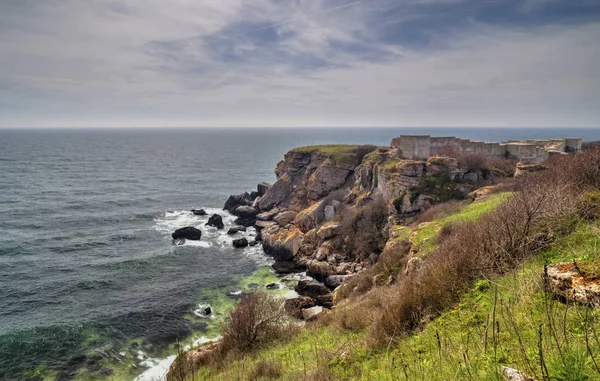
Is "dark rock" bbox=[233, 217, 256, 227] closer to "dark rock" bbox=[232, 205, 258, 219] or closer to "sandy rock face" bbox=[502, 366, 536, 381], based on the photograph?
"dark rock" bbox=[232, 205, 258, 219]

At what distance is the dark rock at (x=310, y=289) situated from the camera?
1367 inches

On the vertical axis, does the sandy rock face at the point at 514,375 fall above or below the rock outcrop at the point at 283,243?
above

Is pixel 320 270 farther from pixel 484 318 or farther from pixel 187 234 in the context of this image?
pixel 484 318

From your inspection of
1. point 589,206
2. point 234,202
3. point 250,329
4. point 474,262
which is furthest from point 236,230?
point 589,206

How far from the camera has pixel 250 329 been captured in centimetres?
1733

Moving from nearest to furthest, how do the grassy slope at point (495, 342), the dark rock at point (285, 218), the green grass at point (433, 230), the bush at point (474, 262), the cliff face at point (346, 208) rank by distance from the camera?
1. the grassy slope at point (495, 342)
2. the bush at point (474, 262)
3. the green grass at point (433, 230)
4. the cliff face at point (346, 208)
5. the dark rock at point (285, 218)

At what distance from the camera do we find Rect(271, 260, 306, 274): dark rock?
140 ft

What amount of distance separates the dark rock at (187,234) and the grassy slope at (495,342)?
4351 cm

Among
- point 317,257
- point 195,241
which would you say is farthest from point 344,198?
point 195,241

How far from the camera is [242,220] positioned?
64.6 m

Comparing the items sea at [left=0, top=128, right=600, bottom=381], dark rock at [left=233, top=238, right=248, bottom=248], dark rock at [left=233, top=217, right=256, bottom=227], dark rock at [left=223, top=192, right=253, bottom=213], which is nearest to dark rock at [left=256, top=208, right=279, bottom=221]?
dark rock at [left=233, top=217, right=256, bottom=227]

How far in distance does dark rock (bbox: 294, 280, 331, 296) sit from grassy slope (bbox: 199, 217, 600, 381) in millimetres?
23551

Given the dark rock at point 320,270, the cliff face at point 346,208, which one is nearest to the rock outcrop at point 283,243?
the cliff face at point 346,208

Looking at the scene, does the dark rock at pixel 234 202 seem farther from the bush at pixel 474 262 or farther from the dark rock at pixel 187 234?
the bush at pixel 474 262
